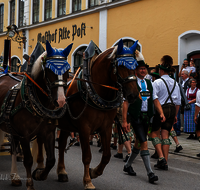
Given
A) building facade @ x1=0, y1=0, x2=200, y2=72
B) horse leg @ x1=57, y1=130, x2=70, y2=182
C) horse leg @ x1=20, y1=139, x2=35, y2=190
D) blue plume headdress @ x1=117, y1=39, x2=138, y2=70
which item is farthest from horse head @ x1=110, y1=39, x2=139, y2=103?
building facade @ x1=0, y1=0, x2=200, y2=72

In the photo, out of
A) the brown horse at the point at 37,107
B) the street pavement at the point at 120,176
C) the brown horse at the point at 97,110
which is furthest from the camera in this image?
the street pavement at the point at 120,176

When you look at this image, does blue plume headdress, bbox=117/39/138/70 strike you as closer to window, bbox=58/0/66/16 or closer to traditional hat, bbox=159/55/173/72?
traditional hat, bbox=159/55/173/72

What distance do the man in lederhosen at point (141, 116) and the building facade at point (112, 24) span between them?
7.74 m

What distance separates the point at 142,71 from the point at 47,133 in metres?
2.07

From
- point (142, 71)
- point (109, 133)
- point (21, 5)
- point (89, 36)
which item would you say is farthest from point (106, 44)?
point (109, 133)

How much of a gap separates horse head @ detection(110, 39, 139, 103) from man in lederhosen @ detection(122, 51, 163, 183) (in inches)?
41.5

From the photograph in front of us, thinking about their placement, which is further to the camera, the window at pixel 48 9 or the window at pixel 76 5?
the window at pixel 48 9

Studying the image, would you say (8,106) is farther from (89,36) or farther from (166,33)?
(89,36)

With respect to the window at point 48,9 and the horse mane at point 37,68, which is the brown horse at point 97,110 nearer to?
the horse mane at point 37,68

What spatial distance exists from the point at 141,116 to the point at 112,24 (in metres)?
11.2

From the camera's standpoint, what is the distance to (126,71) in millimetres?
4109

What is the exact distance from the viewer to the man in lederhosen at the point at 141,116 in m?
5.09

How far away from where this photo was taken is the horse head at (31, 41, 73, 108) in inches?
144

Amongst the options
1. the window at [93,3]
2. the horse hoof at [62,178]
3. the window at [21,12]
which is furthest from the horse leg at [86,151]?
the window at [21,12]
